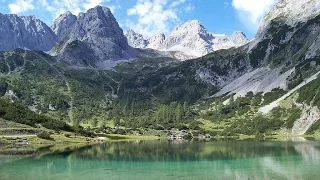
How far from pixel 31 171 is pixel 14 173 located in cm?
342

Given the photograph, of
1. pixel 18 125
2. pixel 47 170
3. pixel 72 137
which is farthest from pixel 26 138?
pixel 47 170

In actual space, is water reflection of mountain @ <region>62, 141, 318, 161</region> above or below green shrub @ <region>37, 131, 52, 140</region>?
below

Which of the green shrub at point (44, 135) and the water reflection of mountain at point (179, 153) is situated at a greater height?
the green shrub at point (44, 135)

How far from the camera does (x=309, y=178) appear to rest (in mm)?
51062

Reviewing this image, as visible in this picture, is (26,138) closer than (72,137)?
Yes

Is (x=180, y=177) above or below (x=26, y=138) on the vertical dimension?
below

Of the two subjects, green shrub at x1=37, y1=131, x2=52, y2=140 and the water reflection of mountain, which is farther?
green shrub at x1=37, y1=131, x2=52, y2=140

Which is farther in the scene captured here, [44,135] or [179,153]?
[44,135]

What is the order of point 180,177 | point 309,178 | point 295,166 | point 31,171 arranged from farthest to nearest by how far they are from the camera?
point 295,166 → point 31,171 → point 180,177 → point 309,178

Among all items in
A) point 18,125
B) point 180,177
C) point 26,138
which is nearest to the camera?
point 180,177

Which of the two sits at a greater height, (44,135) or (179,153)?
(44,135)

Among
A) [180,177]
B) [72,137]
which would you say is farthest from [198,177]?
[72,137]

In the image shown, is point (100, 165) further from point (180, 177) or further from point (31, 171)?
point (180, 177)

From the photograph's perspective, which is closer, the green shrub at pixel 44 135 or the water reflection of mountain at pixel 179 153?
the water reflection of mountain at pixel 179 153
